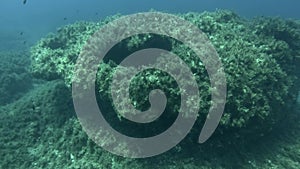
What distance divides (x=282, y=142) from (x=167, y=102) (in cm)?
433

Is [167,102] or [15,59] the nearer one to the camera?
[167,102]

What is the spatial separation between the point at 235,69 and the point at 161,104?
239 cm

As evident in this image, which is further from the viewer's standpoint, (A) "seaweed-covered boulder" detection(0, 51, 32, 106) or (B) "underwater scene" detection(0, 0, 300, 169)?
(A) "seaweed-covered boulder" detection(0, 51, 32, 106)

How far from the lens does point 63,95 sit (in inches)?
502

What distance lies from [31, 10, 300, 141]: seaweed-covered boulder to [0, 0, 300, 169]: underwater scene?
0.03 m

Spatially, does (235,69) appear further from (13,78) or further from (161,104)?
(13,78)

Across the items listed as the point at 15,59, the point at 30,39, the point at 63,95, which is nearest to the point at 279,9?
the point at 30,39

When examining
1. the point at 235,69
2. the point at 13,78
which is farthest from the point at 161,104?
the point at 13,78

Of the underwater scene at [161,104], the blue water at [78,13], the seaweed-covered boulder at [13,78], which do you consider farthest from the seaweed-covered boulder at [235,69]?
the blue water at [78,13]

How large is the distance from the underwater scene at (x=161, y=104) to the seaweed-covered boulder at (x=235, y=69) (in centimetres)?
3

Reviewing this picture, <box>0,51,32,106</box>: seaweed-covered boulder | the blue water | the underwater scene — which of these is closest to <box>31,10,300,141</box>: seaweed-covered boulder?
the underwater scene

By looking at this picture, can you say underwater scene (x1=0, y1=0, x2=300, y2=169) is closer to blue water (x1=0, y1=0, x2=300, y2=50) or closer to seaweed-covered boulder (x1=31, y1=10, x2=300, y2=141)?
seaweed-covered boulder (x1=31, y1=10, x2=300, y2=141)

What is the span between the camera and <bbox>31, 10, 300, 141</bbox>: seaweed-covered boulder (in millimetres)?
9180

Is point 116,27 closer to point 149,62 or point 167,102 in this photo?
point 149,62
